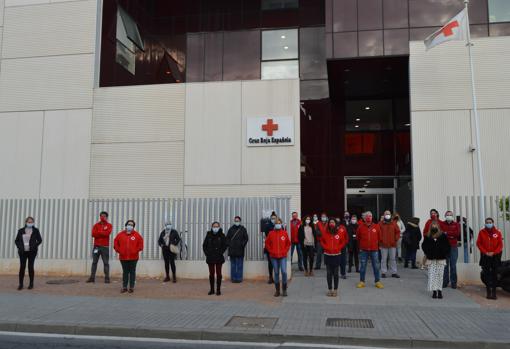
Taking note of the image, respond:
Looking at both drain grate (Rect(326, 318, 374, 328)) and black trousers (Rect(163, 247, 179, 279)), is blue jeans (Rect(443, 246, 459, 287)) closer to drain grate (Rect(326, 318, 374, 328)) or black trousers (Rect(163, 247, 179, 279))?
drain grate (Rect(326, 318, 374, 328))

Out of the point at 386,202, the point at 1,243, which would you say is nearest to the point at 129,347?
the point at 1,243

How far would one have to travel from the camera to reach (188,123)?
17.2 meters

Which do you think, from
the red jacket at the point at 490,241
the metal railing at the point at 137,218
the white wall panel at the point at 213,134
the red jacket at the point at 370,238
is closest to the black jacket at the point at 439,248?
the red jacket at the point at 490,241

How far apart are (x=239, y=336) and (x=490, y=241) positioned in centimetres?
652

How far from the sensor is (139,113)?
17609mm

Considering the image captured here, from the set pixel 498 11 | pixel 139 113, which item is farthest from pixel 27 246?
pixel 498 11

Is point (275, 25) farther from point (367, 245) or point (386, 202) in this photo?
point (367, 245)

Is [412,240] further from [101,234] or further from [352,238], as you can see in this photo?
[101,234]

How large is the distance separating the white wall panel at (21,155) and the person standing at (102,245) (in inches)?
231

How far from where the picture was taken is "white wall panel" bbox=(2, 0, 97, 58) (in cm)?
1812

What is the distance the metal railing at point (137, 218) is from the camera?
45.2ft

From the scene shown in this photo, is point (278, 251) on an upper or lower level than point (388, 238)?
lower

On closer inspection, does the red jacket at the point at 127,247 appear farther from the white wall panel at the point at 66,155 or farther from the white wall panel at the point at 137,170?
the white wall panel at the point at 66,155

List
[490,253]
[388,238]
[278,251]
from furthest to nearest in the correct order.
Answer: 1. [388,238]
2. [278,251]
3. [490,253]
